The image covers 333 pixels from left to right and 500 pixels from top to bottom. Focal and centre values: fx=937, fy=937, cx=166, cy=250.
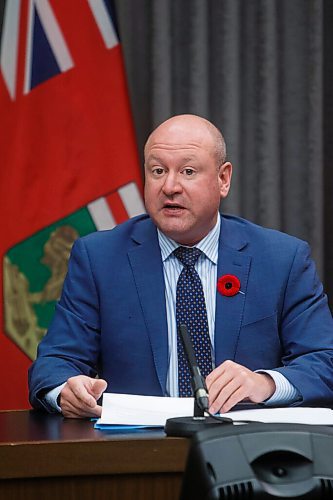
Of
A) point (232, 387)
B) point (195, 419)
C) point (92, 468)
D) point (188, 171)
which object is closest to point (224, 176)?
point (188, 171)

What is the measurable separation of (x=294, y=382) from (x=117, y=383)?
503 mm

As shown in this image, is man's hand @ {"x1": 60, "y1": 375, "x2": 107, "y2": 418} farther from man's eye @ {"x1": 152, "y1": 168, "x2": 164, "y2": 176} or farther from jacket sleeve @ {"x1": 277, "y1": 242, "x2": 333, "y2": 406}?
man's eye @ {"x1": 152, "y1": 168, "x2": 164, "y2": 176}

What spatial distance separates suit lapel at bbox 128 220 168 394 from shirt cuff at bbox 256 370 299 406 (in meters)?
0.33

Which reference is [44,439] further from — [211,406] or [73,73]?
[73,73]

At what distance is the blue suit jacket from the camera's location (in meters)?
2.43

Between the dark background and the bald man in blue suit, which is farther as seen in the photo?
→ the dark background

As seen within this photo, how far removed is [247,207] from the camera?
3.80 m

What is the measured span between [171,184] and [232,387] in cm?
62

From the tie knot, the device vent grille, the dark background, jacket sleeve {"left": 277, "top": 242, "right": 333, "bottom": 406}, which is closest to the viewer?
the device vent grille

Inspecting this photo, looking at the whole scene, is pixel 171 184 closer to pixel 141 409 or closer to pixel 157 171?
pixel 157 171

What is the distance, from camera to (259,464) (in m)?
1.14

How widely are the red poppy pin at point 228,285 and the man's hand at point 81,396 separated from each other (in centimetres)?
53

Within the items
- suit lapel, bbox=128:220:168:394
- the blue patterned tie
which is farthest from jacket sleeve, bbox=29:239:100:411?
the blue patterned tie

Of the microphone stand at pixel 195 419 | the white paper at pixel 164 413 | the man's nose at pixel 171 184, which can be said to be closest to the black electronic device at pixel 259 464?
the microphone stand at pixel 195 419
